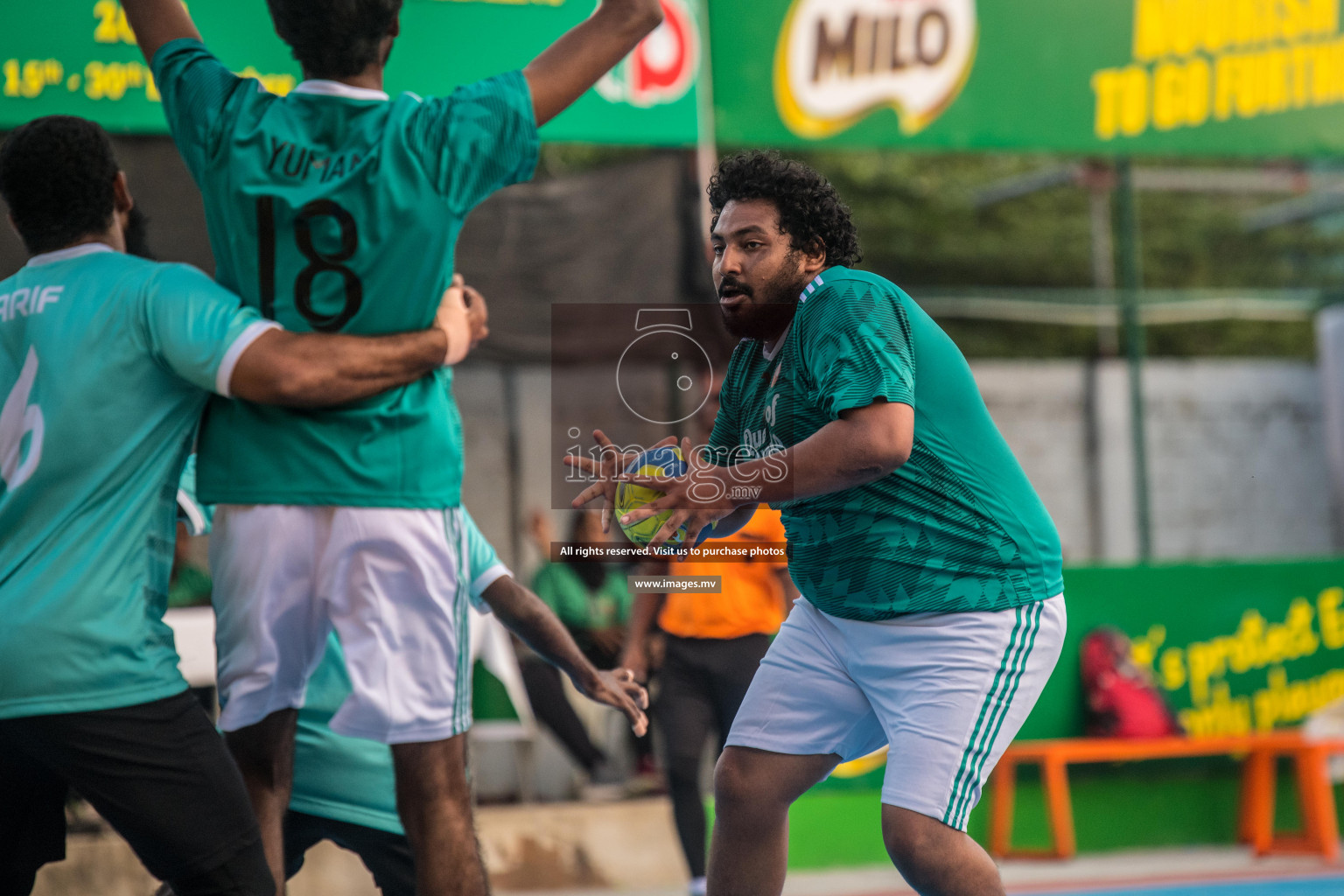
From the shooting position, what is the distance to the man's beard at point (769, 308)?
10.3 feet

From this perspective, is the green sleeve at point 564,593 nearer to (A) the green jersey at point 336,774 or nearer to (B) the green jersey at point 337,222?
(A) the green jersey at point 336,774

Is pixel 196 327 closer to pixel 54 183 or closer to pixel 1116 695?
pixel 54 183

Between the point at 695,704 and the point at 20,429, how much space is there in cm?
357

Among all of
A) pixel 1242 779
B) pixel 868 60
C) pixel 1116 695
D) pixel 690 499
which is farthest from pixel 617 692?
pixel 1242 779

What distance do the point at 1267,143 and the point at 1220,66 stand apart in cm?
52

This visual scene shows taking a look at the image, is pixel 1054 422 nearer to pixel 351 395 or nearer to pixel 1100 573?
pixel 1100 573

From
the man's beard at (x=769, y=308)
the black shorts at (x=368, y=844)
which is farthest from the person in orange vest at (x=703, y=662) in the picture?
the man's beard at (x=769, y=308)

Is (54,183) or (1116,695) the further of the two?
(1116,695)

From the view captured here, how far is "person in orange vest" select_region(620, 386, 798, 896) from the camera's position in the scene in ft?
18.6

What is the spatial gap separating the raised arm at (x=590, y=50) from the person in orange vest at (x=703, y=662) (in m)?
2.93

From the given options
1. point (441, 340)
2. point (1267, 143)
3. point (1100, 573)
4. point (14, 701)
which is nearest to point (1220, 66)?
point (1267, 143)

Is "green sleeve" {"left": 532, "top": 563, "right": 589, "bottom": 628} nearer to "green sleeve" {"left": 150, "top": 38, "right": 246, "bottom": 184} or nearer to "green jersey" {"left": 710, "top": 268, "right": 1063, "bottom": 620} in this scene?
"green jersey" {"left": 710, "top": 268, "right": 1063, "bottom": 620}

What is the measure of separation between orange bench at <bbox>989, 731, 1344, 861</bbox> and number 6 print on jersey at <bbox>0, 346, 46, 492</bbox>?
18.8 feet

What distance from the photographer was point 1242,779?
7816 millimetres
